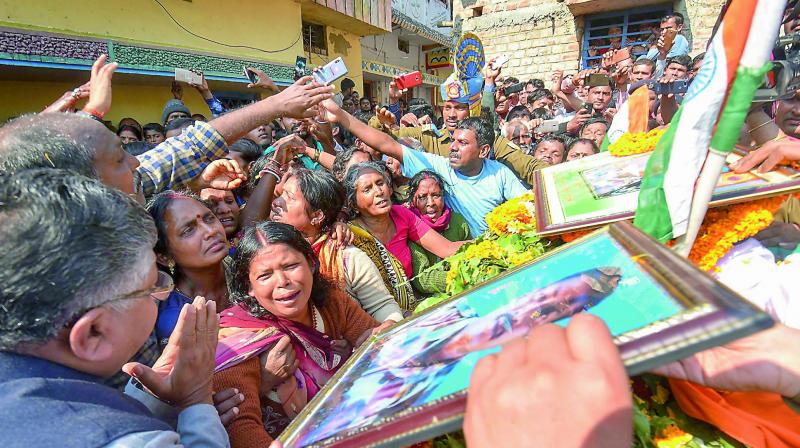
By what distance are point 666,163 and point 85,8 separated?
350 inches

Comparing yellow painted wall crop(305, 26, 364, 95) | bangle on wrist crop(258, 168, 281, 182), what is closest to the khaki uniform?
bangle on wrist crop(258, 168, 281, 182)

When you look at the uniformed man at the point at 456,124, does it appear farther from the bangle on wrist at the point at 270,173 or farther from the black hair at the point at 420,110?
the bangle on wrist at the point at 270,173

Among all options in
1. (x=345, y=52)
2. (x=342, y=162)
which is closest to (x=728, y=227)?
(x=342, y=162)

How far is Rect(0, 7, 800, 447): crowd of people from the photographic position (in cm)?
66

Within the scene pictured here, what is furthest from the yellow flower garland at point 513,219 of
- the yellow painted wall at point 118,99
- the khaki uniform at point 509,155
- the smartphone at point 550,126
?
the yellow painted wall at point 118,99

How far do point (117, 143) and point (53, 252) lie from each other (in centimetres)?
127

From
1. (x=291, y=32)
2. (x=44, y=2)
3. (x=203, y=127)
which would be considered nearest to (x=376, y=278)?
(x=203, y=127)

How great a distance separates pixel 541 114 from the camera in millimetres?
7422

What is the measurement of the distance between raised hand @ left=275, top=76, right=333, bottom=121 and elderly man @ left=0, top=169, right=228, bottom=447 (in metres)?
1.93

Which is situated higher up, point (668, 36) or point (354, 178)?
point (668, 36)

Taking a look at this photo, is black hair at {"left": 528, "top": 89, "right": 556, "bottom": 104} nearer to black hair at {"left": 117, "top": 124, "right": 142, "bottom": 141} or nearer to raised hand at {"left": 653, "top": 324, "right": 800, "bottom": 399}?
black hair at {"left": 117, "top": 124, "right": 142, "bottom": 141}

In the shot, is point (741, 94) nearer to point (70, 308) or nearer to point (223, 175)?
point (70, 308)

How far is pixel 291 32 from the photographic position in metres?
11.3

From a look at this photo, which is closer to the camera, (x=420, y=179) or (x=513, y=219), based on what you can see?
(x=513, y=219)
